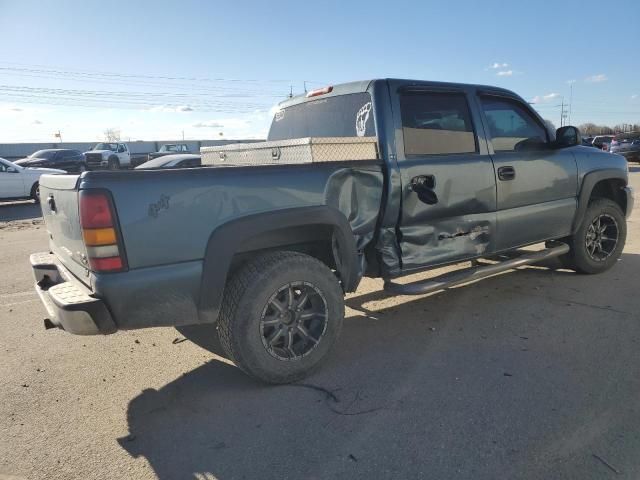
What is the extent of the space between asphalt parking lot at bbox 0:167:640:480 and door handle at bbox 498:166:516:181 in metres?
1.20

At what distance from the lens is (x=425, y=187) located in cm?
388

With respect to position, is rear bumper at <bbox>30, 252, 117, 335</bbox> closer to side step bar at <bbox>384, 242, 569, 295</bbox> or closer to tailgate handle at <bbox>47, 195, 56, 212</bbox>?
tailgate handle at <bbox>47, 195, 56, 212</bbox>

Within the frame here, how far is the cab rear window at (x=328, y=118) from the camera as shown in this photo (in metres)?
4.04

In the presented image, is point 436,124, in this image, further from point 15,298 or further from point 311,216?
point 15,298

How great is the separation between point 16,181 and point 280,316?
14.8 meters

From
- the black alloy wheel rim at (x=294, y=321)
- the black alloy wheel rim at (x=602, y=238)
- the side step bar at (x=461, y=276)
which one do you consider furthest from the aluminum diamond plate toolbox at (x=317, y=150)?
the black alloy wheel rim at (x=602, y=238)

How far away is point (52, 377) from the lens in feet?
11.8

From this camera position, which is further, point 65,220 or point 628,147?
point 628,147

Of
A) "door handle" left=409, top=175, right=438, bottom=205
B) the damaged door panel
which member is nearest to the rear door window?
the damaged door panel

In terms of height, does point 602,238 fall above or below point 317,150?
below

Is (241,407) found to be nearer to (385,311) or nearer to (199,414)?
(199,414)

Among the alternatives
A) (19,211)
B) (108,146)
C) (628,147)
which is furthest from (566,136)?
(108,146)

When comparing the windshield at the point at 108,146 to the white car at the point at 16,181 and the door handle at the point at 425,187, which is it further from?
the door handle at the point at 425,187

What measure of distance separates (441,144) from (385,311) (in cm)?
161
